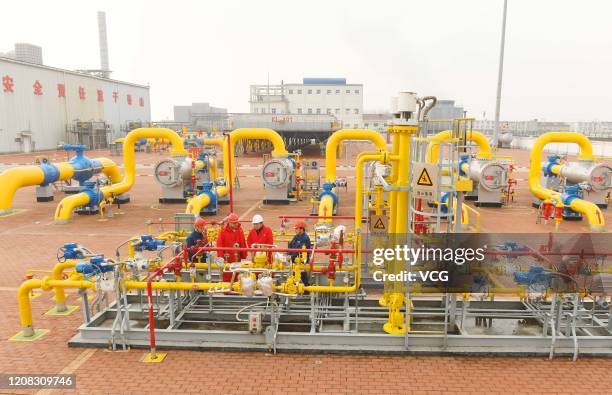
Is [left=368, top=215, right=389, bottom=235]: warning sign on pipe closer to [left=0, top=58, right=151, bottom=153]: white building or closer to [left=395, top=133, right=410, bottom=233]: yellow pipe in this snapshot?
[left=395, top=133, right=410, bottom=233]: yellow pipe

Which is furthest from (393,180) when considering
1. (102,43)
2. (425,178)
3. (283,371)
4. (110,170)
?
(102,43)

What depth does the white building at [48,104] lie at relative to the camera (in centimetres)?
3856

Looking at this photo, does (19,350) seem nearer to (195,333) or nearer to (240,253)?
(195,333)

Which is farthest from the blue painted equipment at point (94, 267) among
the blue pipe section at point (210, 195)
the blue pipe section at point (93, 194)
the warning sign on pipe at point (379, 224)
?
the blue pipe section at point (93, 194)

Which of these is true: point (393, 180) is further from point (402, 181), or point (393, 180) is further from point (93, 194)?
point (93, 194)

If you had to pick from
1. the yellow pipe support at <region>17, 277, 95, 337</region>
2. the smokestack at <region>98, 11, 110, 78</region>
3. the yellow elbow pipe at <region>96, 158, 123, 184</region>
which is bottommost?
the yellow pipe support at <region>17, 277, 95, 337</region>

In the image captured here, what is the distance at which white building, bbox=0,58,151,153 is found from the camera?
38562 millimetres

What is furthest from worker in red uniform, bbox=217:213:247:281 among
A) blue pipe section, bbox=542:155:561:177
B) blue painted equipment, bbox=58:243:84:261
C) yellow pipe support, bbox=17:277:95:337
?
blue pipe section, bbox=542:155:561:177

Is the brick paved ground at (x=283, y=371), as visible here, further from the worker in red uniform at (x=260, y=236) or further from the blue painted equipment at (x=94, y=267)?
the worker in red uniform at (x=260, y=236)

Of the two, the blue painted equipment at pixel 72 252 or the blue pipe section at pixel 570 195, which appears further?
the blue pipe section at pixel 570 195

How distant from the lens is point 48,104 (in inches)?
1713

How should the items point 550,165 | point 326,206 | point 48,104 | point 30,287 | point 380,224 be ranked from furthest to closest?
point 48,104 < point 550,165 < point 326,206 < point 380,224 < point 30,287

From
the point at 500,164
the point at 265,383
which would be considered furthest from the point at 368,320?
the point at 500,164

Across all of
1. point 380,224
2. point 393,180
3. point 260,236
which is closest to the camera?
point 393,180
